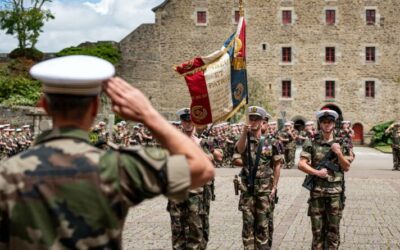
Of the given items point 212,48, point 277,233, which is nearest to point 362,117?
point 212,48

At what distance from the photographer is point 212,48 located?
2009 inches

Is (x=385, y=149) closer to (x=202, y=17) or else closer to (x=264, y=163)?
(x=202, y=17)

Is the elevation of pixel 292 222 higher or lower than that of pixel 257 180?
lower

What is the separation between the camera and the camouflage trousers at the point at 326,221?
26.7 ft

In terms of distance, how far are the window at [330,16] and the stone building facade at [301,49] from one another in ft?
0.25

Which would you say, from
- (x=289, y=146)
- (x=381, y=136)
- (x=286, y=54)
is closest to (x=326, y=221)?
(x=289, y=146)

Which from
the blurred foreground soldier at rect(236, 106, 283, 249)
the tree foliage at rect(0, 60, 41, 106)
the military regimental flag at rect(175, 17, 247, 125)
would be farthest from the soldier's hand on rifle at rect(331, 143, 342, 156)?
the tree foliage at rect(0, 60, 41, 106)

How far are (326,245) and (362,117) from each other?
43.4 metres

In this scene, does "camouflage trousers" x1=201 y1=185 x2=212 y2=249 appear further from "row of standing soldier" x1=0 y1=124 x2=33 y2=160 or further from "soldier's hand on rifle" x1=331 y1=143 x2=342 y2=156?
"row of standing soldier" x1=0 y1=124 x2=33 y2=160

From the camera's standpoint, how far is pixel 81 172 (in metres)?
2.58

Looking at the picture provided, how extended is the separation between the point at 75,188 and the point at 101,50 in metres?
47.9

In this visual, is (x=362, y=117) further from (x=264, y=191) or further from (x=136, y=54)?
(x=264, y=191)

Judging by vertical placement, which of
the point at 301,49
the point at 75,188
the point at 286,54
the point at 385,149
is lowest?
the point at 385,149

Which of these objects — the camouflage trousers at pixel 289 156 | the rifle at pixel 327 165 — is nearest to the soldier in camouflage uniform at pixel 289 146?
the camouflage trousers at pixel 289 156
